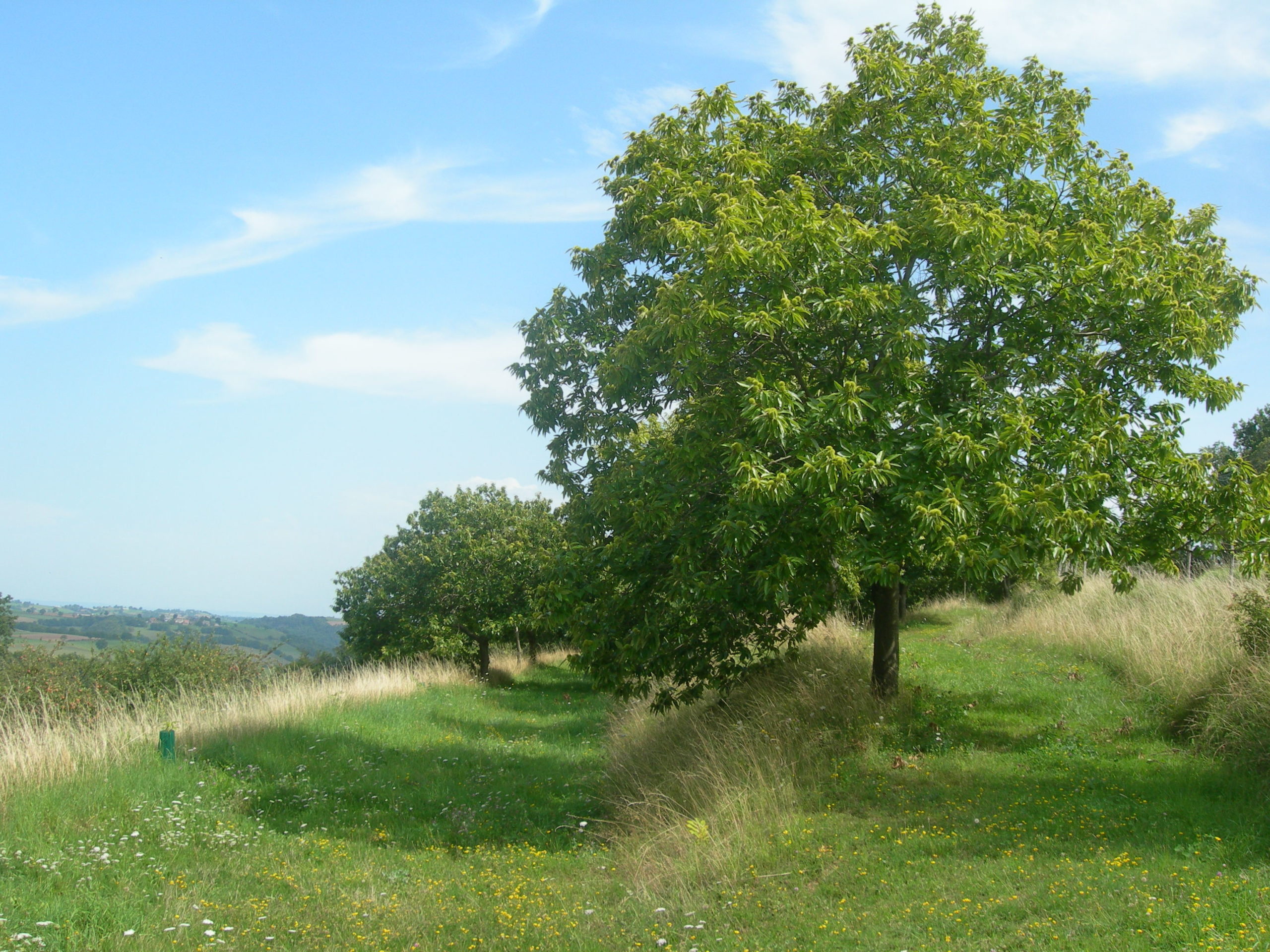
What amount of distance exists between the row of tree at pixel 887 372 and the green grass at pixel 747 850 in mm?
1837

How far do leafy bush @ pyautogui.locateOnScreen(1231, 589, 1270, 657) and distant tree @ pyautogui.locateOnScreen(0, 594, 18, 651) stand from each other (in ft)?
138

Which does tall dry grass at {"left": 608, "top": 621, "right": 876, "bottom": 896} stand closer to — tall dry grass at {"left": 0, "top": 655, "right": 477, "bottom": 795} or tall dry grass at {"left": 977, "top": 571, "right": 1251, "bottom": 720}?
tall dry grass at {"left": 977, "top": 571, "right": 1251, "bottom": 720}

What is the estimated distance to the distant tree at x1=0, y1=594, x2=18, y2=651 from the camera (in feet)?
124

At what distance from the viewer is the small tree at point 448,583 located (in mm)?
26375

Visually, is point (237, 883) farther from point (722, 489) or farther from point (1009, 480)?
point (1009, 480)

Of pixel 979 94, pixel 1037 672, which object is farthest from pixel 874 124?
pixel 1037 672

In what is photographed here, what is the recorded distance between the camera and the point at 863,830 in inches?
305

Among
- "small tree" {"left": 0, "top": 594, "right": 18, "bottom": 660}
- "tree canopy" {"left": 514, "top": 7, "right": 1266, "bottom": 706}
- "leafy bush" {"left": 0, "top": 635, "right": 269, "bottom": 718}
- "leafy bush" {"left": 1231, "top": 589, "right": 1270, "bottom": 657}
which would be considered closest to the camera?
"tree canopy" {"left": 514, "top": 7, "right": 1266, "bottom": 706}

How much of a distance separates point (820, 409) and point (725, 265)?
66.0 inches

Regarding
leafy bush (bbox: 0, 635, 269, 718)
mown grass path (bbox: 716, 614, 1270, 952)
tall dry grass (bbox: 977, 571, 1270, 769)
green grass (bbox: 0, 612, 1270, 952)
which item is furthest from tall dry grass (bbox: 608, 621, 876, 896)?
leafy bush (bbox: 0, 635, 269, 718)

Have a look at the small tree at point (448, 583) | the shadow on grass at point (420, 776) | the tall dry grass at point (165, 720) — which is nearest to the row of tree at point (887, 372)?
the shadow on grass at point (420, 776)

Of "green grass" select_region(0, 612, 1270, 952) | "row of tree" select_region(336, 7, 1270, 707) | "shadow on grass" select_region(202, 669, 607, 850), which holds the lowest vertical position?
"shadow on grass" select_region(202, 669, 607, 850)

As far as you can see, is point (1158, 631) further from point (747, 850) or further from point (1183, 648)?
point (747, 850)

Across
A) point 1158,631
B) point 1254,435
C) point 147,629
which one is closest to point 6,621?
point 147,629
